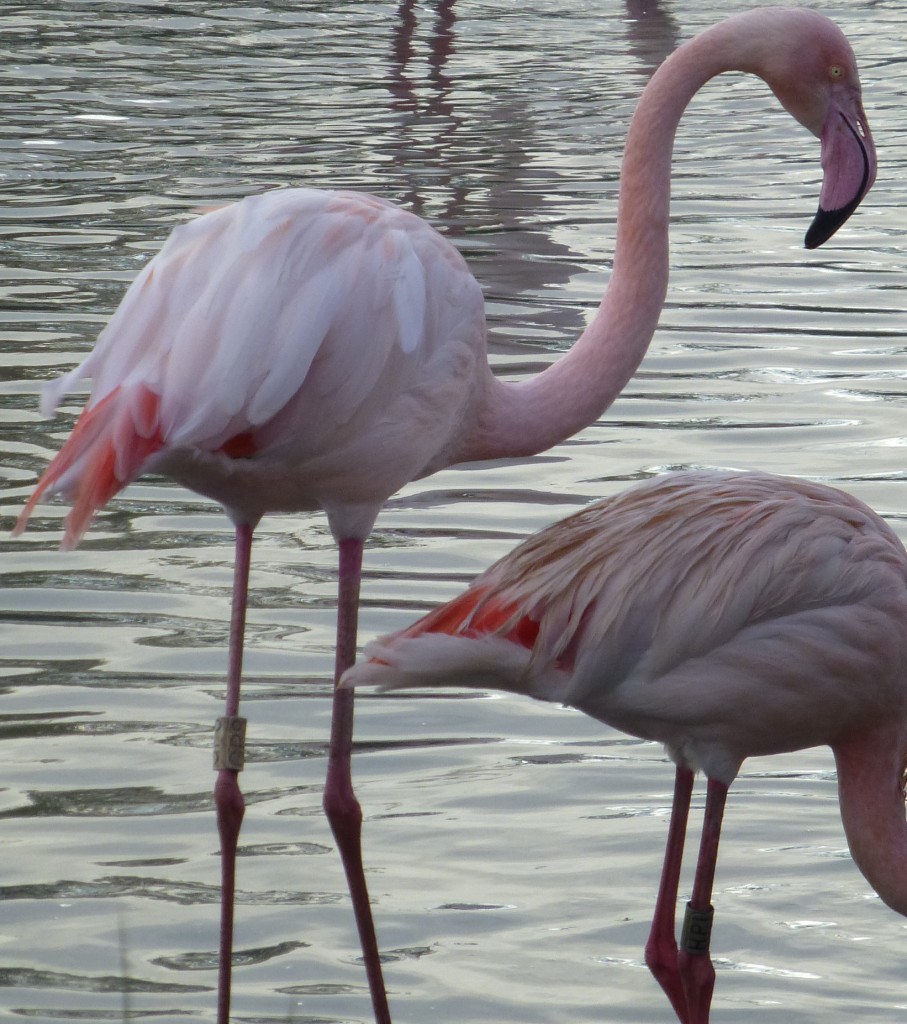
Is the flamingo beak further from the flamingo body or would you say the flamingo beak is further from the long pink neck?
the flamingo body

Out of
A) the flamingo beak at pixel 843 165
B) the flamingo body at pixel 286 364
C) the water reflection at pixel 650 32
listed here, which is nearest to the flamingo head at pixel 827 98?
the flamingo beak at pixel 843 165

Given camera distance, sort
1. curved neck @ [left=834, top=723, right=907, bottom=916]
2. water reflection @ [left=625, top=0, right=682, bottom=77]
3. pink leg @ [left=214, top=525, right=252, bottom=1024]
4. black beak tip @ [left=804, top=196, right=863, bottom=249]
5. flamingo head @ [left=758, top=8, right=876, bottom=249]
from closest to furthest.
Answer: curved neck @ [left=834, top=723, right=907, bottom=916] < pink leg @ [left=214, top=525, right=252, bottom=1024] < flamingo head @ [left=758, top=8, right=876, bottom=249] < black beak tip @ [left=804, top=196, right=863, bottom=249] < water reflection @ [left=625, top=0, right=682, bottom=77]

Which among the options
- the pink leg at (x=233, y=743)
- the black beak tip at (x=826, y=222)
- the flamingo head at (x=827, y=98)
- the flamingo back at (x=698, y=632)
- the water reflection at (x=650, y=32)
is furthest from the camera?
the water reflection at (x=650, y=32)

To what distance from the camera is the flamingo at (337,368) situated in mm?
3215

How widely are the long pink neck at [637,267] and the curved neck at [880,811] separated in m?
0.90

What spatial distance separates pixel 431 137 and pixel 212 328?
7.23 m

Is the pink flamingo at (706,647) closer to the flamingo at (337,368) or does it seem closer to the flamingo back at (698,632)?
the flamingo back at (698,632)

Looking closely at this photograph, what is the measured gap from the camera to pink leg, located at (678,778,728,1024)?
3.24 m

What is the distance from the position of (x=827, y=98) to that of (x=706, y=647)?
50.2 inches

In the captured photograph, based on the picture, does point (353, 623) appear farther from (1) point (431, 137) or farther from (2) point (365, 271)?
(1) point (431, 137)

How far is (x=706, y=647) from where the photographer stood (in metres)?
3.18

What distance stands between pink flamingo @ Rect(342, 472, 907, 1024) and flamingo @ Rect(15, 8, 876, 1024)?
14.2 inches

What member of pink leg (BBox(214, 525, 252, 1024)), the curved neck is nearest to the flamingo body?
pink leg (BBox(214, 525, 252, 1024))

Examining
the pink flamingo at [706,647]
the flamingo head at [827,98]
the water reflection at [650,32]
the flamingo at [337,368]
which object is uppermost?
the flamingo head at [827,98]
